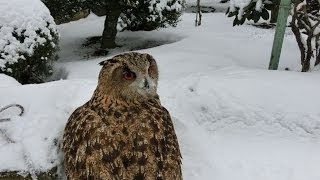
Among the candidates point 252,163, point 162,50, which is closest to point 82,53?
point 162,50

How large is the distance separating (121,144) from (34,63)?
3.39 metres

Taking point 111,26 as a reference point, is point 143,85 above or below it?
→ above

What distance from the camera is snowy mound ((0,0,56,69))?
5176mm

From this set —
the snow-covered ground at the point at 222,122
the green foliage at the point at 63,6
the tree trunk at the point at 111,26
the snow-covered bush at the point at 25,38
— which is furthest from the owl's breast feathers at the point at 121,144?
the tree trunk at the point at 111,26

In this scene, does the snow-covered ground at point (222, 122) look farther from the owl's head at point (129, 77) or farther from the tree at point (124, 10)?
the tree at point (124, 10)

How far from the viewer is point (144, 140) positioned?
2375mm

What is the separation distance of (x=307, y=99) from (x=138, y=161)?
72.0 inches

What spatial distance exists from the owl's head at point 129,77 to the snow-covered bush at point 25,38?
292 centimetres

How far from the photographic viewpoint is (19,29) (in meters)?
5.26

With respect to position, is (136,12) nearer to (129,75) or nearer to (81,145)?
(129,75)

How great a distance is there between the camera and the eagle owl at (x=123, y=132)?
2301mm

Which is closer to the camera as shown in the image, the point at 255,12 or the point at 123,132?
the point at 123,132

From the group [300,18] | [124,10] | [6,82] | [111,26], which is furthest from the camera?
[111,26]

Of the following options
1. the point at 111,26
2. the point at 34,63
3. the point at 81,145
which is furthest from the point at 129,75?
the point at 111,26
